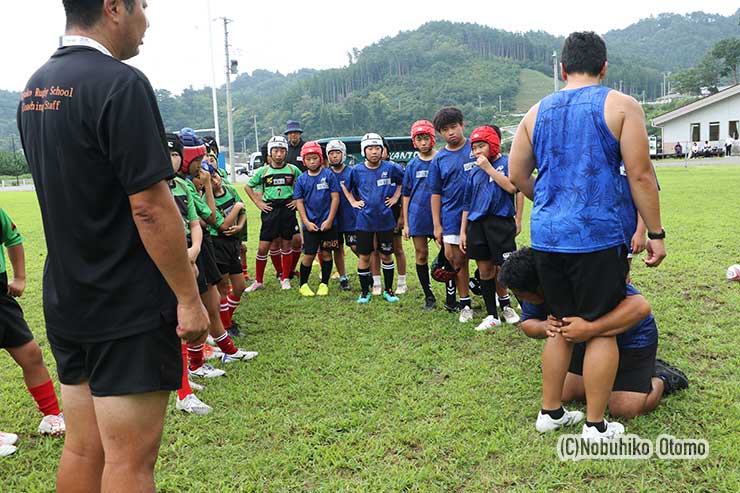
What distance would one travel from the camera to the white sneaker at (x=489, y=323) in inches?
218

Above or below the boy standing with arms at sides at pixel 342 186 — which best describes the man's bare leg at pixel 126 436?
below

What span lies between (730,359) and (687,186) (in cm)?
1572

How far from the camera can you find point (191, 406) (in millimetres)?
3988

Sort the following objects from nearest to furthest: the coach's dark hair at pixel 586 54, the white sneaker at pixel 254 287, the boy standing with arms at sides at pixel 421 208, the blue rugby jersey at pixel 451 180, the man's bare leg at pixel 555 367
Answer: the coach's dark hair at pixel 586 54, the man's bare leg at pixel 555 367, the blue rugby jersey at pixel 451 180, the boy standing with arms at sides at pixel 421 208, the white sneaker at pixel 254 287

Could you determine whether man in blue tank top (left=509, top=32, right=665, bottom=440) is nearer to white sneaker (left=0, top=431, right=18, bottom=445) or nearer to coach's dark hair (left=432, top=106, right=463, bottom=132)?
coach's dark hair (left=432, top=106, right=463, bottom=132)

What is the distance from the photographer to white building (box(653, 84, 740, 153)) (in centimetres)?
4078

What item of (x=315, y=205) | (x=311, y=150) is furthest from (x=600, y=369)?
(x=311, y=150)

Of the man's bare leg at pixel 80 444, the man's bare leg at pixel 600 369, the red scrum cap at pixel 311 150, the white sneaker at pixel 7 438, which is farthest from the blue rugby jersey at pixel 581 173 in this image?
the red scrum cap at pixel 311 150

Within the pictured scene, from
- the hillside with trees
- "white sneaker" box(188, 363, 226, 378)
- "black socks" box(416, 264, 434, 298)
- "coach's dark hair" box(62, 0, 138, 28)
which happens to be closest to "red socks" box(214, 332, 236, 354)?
"white sneaker" box(188, 363, 226, 378)

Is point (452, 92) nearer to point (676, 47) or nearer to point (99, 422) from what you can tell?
point (676, 47)

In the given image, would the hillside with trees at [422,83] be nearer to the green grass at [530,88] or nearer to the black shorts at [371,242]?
the green grass at [530,88]

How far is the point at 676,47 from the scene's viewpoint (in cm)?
17050

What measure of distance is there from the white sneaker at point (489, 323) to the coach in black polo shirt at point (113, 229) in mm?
3911

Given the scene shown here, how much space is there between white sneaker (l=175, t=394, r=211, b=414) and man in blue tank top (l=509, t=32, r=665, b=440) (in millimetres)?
2454
